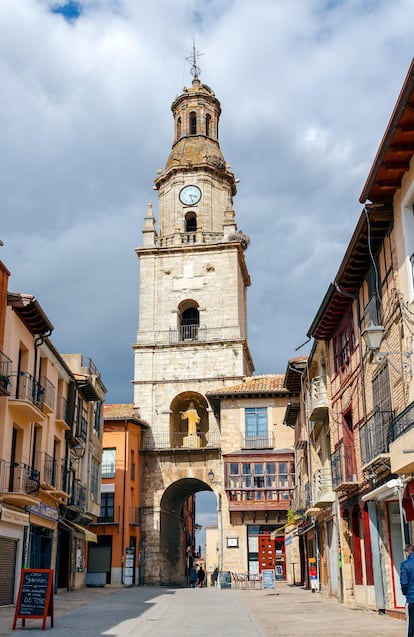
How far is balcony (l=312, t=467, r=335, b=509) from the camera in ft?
81.9

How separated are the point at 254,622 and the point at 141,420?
30.9 metres

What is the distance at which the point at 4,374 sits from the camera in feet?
73.5

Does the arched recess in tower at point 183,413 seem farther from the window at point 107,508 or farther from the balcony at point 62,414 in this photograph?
the balcony at point 62,414

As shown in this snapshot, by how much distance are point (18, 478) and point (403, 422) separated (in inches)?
544

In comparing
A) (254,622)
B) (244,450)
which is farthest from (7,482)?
(244,450)

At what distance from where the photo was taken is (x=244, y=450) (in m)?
43.5

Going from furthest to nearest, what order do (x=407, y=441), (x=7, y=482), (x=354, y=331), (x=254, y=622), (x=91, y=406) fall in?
1. (x=91, y=406)
2. (x=7, y=482)
3. (x=354, y=331)
4. (x=254, y=622)
5. (x=407, y=441)

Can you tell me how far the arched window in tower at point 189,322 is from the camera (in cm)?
5094

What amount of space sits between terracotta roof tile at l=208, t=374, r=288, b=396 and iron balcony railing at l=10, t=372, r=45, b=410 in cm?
1923

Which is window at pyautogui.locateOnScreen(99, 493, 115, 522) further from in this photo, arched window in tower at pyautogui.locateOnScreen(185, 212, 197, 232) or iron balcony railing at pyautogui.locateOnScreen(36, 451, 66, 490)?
arched window in tower at pyautogui.locateOnScreen(185, 212, 197, 232)

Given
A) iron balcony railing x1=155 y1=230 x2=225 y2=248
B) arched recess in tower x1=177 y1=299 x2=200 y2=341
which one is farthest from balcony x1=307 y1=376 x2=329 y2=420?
iron balcony railing x1=155 y1=230 x2=225 y2=248

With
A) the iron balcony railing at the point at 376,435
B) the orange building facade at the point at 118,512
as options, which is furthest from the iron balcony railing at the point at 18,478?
the orange building facade at the point at 118,512

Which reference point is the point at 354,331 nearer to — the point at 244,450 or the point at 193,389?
the point at 244,450

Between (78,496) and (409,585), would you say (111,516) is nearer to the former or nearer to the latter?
(78,496)
